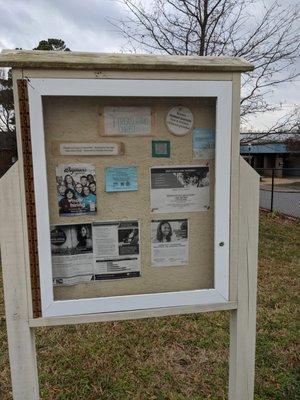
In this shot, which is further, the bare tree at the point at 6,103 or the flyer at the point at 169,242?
the bare tree at the point at 6,103

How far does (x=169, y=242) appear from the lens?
1.92m

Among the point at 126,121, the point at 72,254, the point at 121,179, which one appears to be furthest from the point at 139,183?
the point at 72,254

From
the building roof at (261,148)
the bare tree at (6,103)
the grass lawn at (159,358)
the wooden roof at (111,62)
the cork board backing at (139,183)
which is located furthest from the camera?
the bare tree at (6,103)

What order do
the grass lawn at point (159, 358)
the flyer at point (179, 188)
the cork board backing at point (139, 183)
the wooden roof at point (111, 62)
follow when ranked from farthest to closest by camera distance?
the grass lawn at point (159, 358) < the flyer at point (179, 188) < the cork board backing at point (139, 183) < the wooden roof at point (111, 62)

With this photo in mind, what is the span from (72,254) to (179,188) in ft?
2.00

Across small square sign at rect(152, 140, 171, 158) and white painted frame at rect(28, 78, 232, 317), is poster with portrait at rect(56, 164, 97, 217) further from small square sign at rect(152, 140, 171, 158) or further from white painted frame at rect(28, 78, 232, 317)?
small square sign at rect(152, 140, 171, 158)

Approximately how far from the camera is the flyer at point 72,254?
181 cm

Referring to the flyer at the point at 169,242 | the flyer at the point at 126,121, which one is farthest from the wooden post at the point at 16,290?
the flyer at the point at 169,242

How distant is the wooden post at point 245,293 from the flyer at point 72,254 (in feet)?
2.49

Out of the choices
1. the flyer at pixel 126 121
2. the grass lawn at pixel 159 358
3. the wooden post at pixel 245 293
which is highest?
the flyer at pixel 126 121

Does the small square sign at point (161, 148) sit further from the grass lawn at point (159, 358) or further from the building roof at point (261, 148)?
the building roof at point (261, 148)

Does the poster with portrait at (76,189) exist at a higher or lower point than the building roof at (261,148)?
lower

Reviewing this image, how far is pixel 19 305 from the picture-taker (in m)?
1.77

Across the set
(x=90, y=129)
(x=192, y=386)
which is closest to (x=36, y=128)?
(x=90, y=129)
